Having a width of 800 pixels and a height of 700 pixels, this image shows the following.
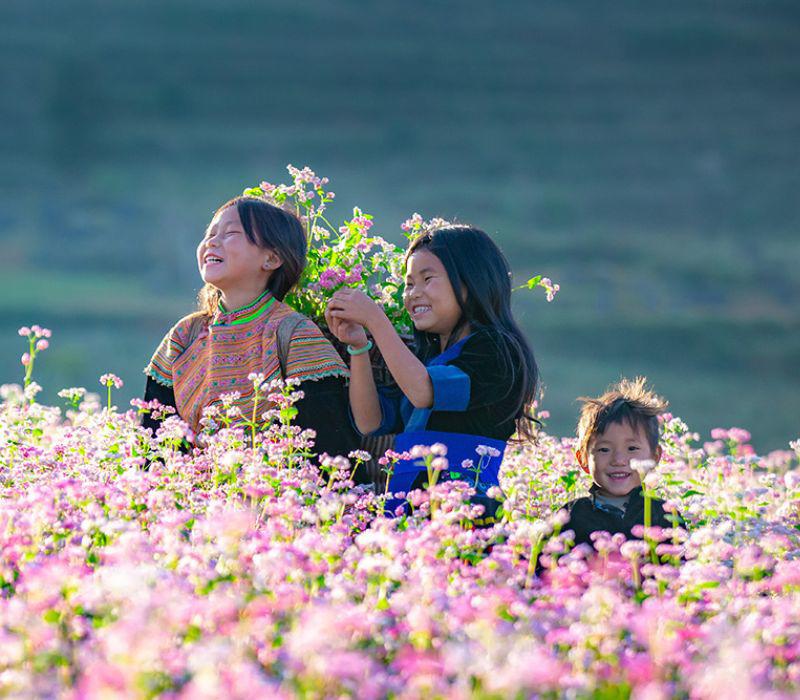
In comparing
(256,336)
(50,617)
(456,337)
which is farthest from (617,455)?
(50,617)

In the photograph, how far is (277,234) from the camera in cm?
519

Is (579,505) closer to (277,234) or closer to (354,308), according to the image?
(354,308)

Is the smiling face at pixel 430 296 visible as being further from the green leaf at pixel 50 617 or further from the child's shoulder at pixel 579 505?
the green leaf at pixel 50 617

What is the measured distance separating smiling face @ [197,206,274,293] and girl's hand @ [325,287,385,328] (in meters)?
0.83

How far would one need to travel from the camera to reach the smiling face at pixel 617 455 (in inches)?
176

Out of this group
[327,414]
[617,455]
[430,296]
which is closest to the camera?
[617,455]

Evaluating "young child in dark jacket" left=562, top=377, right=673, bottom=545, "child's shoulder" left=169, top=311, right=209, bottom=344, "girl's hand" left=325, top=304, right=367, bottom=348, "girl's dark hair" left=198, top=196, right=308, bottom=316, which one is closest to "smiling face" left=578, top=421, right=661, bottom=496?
"young child in dark jacket" left=562, top=377, right=673, bottom=545

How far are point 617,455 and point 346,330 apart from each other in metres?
1.22

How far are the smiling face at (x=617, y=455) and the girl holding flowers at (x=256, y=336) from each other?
1.14m

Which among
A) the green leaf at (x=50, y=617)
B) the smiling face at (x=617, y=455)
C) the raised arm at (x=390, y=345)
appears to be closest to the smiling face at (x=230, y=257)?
the raised arm at (x=390, y=345)

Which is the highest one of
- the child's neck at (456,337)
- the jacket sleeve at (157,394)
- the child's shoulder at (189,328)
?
the child's shoulder at (189,328)

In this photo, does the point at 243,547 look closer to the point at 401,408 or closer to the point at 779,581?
the point at 779,581

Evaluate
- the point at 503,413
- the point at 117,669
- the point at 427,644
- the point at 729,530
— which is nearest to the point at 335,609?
the point at 427,644

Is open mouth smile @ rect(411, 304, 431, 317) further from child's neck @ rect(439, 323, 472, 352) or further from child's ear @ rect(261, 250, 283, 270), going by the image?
child's ear @ rect(261, 250, 283, 270)
